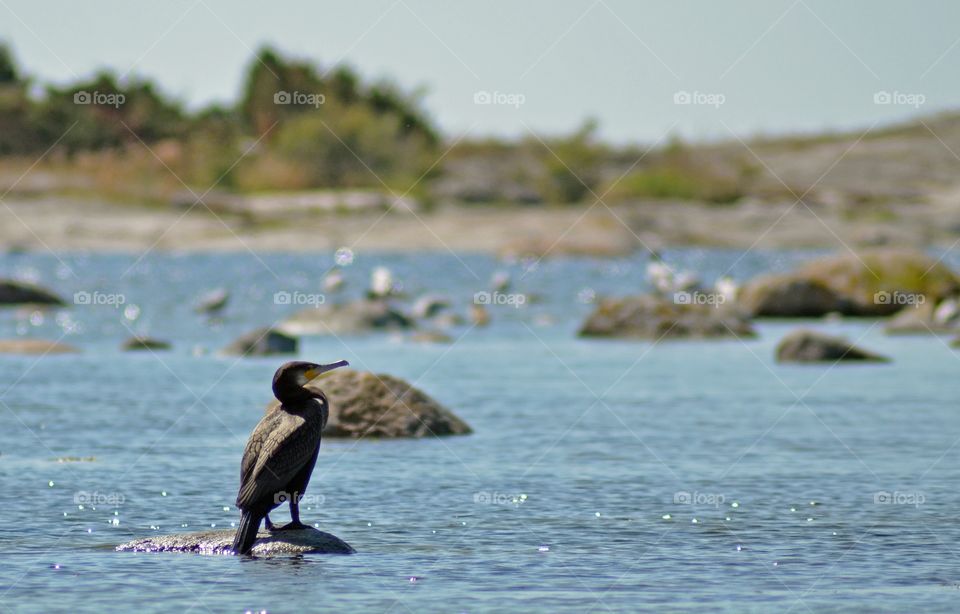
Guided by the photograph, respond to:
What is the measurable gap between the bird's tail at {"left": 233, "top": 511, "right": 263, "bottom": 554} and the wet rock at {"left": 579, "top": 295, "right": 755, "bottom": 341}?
1809 cm

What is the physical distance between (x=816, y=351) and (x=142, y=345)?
1052 cm

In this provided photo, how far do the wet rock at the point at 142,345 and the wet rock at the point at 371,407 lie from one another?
1069 centimetres

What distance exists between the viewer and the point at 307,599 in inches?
382

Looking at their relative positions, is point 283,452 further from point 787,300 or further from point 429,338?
point 787,300

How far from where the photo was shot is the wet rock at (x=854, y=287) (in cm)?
3366

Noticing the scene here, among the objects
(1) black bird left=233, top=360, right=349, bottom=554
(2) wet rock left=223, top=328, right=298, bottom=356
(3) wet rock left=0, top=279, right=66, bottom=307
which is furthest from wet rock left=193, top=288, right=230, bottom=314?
(1) black bird left=233, top=360, right=349, bottom=554

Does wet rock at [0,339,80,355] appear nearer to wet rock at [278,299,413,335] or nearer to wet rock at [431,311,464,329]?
wet rock at [278,299,413,335]

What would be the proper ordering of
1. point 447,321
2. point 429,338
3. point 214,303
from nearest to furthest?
point 429,338 < point 447,321 < point 214,303

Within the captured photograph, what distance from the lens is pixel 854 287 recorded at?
33812 millimetres

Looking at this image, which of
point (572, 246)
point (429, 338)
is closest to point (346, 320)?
point (429, 338)

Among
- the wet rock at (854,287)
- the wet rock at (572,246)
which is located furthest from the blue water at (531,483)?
the wet rock at (572,246)

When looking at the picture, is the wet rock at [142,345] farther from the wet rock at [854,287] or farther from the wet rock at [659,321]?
the wet rock at [854,287]

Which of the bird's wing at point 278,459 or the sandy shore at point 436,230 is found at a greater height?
the sandy shore at point 436,230

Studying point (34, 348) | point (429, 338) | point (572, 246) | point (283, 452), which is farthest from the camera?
point (572, 246)
